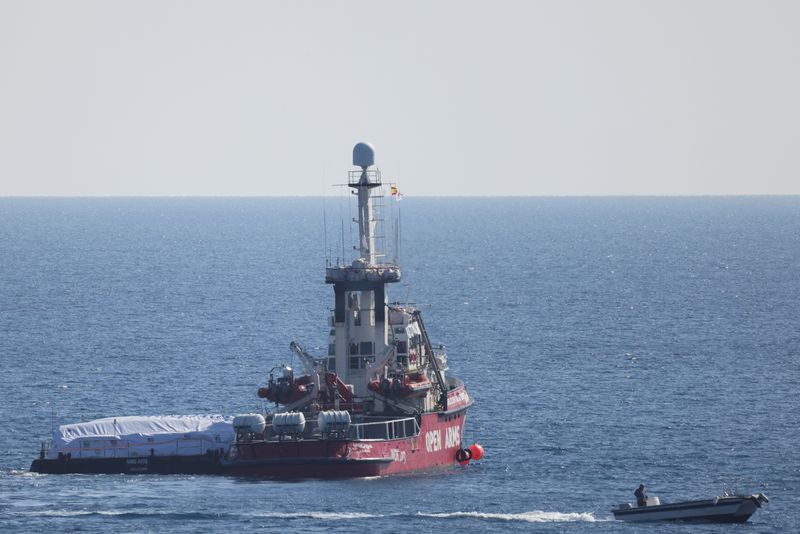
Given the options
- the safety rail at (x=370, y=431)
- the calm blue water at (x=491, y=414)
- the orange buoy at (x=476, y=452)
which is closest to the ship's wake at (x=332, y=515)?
the calm blue water at (x=491, y=414)

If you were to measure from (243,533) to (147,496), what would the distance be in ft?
34.3

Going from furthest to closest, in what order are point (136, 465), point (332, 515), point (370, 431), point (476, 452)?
point (476, 452)
point (370, 431)
point (136, 465)
point (332, 515)

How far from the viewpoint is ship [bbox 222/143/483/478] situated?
4001 inches

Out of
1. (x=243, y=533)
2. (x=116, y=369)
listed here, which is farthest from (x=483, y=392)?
(x=243, y=533)

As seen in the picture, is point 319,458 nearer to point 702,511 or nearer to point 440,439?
point 440,439

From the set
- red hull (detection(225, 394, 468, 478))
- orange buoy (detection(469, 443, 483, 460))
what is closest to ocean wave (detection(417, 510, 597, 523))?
red hull (detection(225, 394, 468, 478))

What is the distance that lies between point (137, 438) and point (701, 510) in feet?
117

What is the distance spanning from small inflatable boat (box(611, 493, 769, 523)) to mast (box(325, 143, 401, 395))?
24050mm

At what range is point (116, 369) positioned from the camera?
497 feet

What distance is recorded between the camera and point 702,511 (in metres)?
93.0

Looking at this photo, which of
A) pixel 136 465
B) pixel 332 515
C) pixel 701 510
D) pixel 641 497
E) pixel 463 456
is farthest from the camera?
pixel 463 456

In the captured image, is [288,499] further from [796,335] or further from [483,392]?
[796,335]

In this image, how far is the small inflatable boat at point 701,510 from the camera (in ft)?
304

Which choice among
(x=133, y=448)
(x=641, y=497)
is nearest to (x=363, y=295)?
(x=133, y=448)
